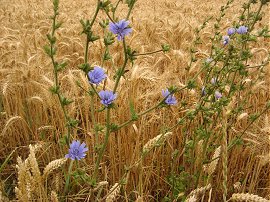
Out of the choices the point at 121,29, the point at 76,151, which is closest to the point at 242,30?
the point at 121,29

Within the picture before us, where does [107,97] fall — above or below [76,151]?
above

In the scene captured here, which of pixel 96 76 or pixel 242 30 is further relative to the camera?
pixel 242 30

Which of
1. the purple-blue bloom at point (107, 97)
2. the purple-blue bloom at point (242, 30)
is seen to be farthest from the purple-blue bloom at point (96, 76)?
the purple-blue bloom at point (242, 30)

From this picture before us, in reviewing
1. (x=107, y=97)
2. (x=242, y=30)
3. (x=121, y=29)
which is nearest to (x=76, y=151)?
(x=107, y=97)

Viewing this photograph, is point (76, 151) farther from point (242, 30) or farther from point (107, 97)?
point (242, 30)

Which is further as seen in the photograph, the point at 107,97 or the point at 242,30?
the point at 242,30

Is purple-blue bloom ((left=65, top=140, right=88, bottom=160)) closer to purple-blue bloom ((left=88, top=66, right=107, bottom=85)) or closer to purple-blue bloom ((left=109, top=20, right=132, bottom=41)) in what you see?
purple-blue bloom ((left=88, top=66, right=107, bottom=85))

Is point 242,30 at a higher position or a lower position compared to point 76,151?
higher

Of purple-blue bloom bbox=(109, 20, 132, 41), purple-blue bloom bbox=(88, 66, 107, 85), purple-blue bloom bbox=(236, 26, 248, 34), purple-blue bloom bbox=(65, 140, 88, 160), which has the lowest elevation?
purple-blue bloom bbox=(65, 140, 88, 160)

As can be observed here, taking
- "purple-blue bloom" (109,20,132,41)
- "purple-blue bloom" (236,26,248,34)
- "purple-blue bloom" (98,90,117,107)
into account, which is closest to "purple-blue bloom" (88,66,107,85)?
"purple-blue bloom" (98,90,117,107)

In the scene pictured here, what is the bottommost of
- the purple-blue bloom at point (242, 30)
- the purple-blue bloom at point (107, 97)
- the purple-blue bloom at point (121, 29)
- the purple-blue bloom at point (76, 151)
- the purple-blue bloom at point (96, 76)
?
the purple-blue bloom at point (76, 151)

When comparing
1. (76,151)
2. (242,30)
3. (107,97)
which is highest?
(242,30)

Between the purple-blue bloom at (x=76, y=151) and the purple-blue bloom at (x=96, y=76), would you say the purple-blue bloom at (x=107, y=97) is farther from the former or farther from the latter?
the purple-blue bloom at (x=76, y=151)

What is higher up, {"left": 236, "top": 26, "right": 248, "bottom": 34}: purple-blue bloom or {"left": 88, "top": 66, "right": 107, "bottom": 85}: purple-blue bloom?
{"left": 236, "top": 26, "right": 248, "bottom": 34}: purple-blue bloom
